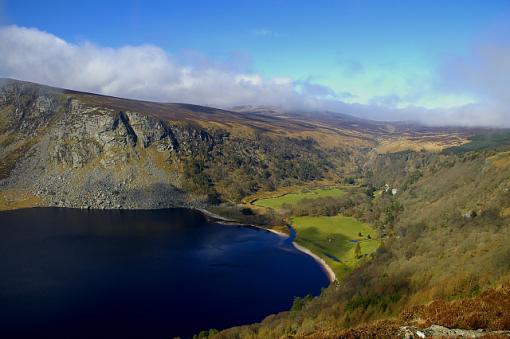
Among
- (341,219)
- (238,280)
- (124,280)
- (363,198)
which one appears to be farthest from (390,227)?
(124,280)

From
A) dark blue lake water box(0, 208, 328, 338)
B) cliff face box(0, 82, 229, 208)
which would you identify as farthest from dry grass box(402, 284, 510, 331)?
cliff face box(0, 82, 229, 208)

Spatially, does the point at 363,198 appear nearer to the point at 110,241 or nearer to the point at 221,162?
the point at 221,162

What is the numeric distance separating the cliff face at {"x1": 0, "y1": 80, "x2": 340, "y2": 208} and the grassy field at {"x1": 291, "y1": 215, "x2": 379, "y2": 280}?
45519mm

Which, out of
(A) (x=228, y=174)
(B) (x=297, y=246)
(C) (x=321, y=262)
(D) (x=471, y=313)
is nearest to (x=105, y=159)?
(A) (x=228, y=174)

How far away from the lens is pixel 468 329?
1692cm

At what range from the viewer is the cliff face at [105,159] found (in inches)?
5719

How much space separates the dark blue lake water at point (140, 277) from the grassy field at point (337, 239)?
4811mm

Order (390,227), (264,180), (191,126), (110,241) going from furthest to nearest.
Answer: (191,126)
(264,180)
(390,227)
(110,241)

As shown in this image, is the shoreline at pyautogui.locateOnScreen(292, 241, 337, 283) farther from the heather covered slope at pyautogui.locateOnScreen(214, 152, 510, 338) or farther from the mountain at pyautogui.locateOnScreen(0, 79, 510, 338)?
the heather covered slope at pyautogui.locateOnScreen(214, 152, 510, 338)

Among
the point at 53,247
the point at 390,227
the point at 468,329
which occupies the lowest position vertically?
the point at 53,247

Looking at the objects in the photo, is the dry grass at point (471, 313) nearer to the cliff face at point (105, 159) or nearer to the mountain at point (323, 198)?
the mountain at point (323, 198)

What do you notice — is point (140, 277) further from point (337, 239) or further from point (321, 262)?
point (337, 239)

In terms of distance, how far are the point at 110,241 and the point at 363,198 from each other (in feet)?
288

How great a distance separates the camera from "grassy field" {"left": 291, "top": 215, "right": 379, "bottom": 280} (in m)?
88.6
